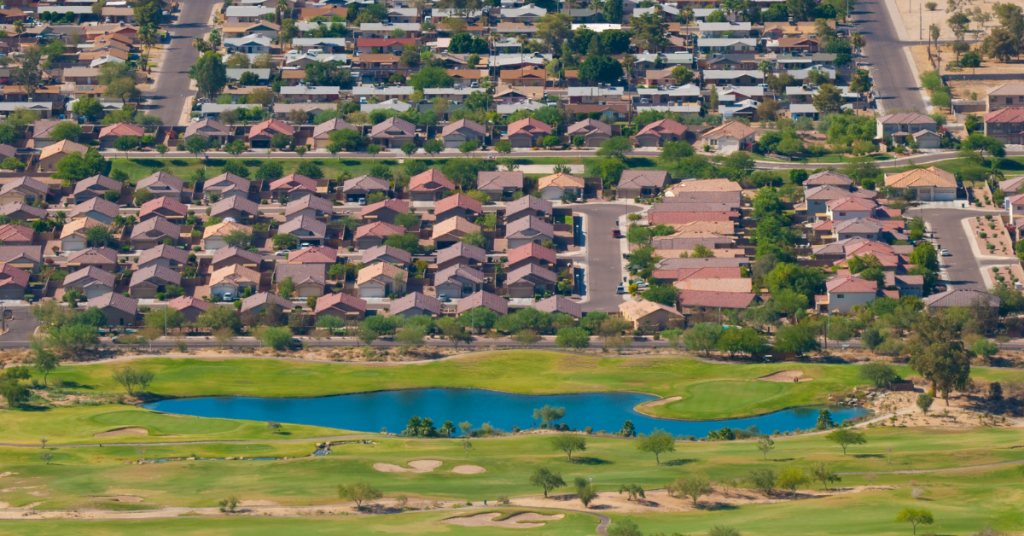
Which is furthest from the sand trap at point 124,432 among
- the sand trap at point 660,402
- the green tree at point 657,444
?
the sand trap at point 660,402

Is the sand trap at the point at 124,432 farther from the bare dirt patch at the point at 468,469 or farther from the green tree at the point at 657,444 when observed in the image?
the green tree at the point at 657,444

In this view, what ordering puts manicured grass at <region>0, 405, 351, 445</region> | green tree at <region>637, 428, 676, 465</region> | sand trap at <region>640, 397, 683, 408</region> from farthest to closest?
sand trap at <region>640, 397, 683, 408</region> < manicured grass at <region>0, 405, 351, 445</region> < green tree at <region>637, 428, 676, 465</region>

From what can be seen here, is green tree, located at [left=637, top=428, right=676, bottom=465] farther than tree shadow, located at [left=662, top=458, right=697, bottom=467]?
Yes

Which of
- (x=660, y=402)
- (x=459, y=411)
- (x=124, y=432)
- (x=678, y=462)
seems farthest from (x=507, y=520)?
(x=124, y=432)

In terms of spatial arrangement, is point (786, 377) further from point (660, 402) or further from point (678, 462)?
point (678, 462)

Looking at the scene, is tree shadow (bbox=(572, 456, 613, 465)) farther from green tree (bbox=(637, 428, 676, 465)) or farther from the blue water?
the blue water

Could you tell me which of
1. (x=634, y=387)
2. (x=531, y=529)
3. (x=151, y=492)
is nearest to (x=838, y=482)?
(x=531, y=529)

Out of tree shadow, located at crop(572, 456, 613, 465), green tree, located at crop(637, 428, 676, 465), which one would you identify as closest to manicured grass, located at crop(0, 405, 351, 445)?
tree shadow, located at crop(572, 456, 613, 465)

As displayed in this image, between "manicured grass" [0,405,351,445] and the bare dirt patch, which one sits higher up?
"manicured grass" [0,405,351,445]
